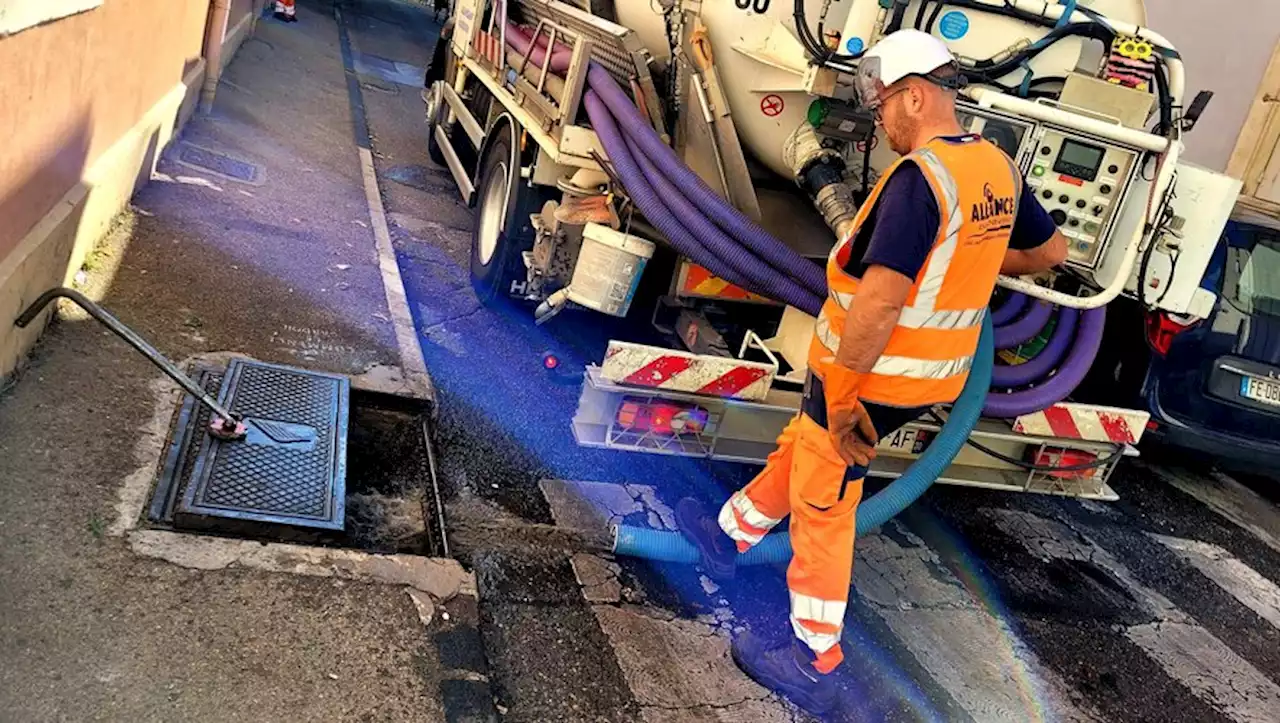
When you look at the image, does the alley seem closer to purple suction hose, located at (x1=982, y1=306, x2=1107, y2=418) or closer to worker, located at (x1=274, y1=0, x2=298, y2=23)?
purple suction hose, located at (x1=982, y1=306, x2=1107, y2=418)

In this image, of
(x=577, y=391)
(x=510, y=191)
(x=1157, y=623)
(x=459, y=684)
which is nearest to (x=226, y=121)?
(x=510, y=191)

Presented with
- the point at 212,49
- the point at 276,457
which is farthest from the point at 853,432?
the point at 212,49

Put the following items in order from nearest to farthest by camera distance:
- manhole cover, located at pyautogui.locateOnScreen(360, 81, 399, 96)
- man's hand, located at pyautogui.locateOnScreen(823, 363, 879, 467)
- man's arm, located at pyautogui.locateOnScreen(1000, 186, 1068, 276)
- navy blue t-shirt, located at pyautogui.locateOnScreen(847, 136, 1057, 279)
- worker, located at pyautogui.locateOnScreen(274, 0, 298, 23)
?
navy blue t-shirt, located at pyautogui.locateOnScreen(847, 136, 1057, 279), man's hand, located at pyautogui.locateOnScreen(823, 363, 879, 467), man's arm, located at pyautogui.locateOnScreen(1000, 186, 1068, 276), manhole cover, located at pyautogui.locateOnScreen(360, 81, 399, 96), worker, located at pyautogui.locateOnScreen(274, 0, 298, 23)

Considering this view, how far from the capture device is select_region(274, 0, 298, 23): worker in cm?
1497

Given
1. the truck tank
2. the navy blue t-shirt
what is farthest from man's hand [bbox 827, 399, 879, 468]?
the truck tank

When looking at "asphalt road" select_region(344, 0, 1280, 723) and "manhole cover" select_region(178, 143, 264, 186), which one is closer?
"asphalt road" select_region(344, 0, 1280, 723)

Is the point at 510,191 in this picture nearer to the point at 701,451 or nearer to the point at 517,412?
the point at 517,412

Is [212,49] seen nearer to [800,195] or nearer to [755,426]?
[800,195]

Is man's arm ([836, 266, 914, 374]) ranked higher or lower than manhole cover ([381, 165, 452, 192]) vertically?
higher

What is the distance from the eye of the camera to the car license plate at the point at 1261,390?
595cm

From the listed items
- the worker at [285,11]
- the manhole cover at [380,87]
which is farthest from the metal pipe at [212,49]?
the worker at [285,11]

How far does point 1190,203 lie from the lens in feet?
13.4

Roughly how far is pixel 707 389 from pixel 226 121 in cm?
603

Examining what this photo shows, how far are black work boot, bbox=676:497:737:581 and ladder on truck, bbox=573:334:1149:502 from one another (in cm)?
29
